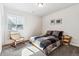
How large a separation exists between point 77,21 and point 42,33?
0.84 meters

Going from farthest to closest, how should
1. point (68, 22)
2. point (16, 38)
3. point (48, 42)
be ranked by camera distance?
point (68, 22) < point (48, 42) < point (16, 38)

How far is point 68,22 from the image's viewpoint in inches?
67.7

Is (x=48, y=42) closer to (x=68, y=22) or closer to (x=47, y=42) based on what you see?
(x=47, y=42)

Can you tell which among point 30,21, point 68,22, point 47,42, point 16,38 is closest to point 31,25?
point 30,21

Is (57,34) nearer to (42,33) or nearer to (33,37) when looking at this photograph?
(42,33)

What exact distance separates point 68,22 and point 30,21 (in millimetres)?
994

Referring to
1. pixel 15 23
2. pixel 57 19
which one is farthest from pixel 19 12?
pixel 57 19

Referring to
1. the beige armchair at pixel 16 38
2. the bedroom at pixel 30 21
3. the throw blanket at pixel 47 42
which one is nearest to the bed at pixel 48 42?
the throw blanket at pixel 47 42

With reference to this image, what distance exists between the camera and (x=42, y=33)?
1386 millimetres

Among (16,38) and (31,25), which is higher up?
(31,25)

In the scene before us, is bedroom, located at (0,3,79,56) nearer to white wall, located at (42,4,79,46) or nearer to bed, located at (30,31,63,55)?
white wall, located at (42,4,79,46)

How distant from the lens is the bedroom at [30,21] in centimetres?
106

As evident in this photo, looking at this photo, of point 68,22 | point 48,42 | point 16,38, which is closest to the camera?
point 16,38

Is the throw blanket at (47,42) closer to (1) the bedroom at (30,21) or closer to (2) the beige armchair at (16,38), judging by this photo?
(1) the bedroom at (30,21)
